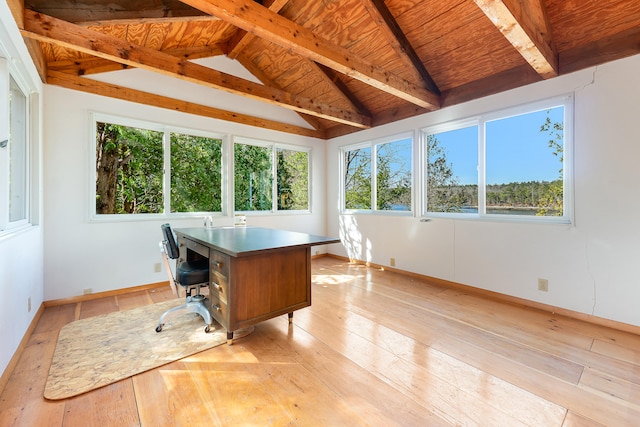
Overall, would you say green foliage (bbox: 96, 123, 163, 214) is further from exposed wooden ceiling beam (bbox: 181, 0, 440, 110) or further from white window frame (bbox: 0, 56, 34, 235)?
exposed wooden ceiling beam (bbox: 181, 0, 440, 110)

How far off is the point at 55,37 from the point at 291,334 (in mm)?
3122

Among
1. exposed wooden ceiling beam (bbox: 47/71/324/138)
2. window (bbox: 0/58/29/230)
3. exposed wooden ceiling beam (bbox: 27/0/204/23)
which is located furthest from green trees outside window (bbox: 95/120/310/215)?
exposed wooden ceiling beam (bbox: 27/0/204/23)

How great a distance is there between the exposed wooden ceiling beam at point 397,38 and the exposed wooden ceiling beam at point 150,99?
7.77 feet

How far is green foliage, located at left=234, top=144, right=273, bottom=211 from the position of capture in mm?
4516

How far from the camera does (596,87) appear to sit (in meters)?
2.60

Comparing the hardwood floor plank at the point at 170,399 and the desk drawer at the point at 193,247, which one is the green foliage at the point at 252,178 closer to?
the desk drawer at the point at 193,247

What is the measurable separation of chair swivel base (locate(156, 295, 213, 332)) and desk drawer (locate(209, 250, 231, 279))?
0.42 metres

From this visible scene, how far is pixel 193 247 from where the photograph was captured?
2609 millimetres

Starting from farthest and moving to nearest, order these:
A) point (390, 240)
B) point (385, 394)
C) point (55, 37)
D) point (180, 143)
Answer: point (390, 240), point (180, 143), point (55, 37), point (385, 394)

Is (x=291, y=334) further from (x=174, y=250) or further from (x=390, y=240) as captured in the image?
(x=390, y=240)

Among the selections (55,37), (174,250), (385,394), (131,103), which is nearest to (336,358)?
(385,394)

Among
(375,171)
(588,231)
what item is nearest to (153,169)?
(375,171)

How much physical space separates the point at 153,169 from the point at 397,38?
3485mm

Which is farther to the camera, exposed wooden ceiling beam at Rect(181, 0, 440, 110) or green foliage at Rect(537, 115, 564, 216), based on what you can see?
green foliage at Rect(537, 115, 564, 216)
